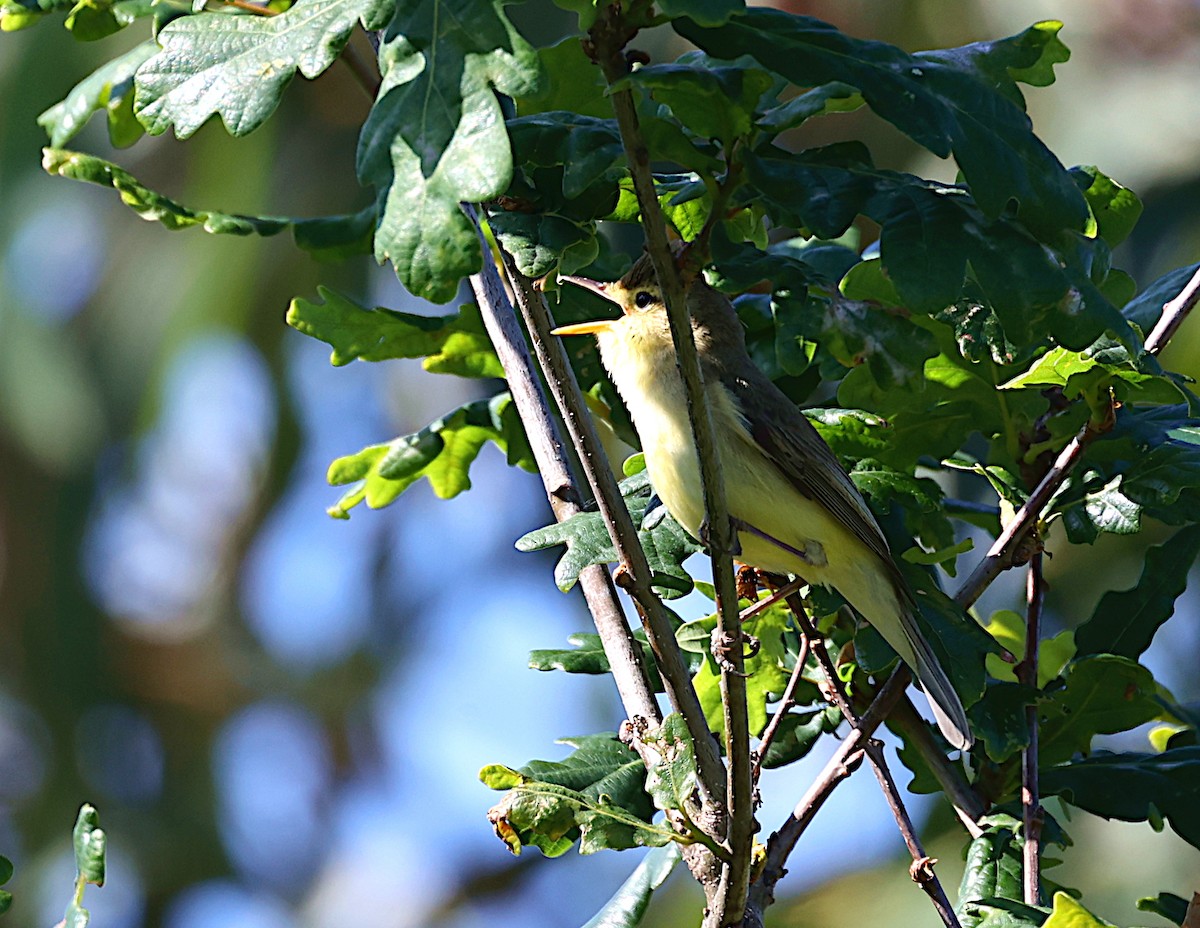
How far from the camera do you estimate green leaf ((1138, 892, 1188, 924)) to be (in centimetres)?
225

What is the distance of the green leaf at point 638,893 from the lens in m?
2.20

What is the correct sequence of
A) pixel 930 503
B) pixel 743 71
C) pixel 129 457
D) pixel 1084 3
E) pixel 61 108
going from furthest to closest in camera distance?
pixel 129 457 → pixel 1084 3 → pixel 61 108 → pixel 930 503 → pixel 743 71

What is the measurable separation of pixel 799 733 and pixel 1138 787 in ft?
1.88

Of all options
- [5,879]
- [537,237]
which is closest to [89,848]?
[5,879]

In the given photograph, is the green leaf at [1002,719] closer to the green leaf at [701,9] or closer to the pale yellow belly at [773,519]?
the pale yellow belly at [773,519]

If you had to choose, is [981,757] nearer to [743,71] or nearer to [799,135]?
[743,71]

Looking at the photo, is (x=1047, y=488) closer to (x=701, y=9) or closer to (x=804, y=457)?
(x=804, y=457)

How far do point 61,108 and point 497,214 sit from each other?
1.34 metres

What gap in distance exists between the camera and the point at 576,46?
2084mm

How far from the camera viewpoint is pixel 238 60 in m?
1.58

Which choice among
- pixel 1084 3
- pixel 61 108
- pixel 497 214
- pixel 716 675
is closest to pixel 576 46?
pixel 497 214

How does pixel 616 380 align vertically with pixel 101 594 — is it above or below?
below

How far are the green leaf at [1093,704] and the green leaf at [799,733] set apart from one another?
363mm

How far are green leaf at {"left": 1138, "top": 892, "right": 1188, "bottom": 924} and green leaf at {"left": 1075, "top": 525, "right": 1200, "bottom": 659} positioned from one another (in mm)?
435
